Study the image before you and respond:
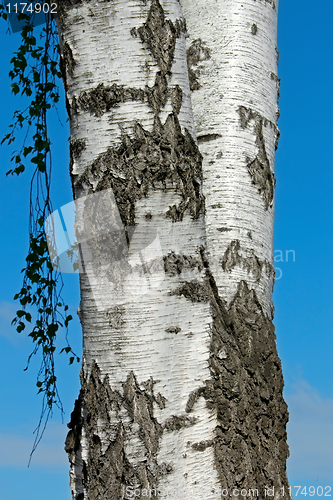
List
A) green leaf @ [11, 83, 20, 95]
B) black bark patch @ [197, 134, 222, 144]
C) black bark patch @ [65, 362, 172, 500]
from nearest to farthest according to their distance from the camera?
black bark patch @ [65, 362, 172, 500], black bark patch @ [197, 134, 222, 144], green leaf @ [11, 83, 20, 95]

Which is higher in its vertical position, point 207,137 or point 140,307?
point 207,137

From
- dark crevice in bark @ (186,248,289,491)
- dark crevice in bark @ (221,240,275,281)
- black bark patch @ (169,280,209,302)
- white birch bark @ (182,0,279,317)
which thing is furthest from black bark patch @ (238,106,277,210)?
black bark patch @ (169,280,209,302)

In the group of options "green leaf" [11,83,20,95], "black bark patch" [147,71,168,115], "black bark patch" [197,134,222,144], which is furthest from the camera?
"green leaf" [11,83,20,95]

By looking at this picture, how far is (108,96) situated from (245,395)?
1134 mm

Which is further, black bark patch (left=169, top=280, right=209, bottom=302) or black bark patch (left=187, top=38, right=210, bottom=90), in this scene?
black bark patch (left=187, top=38, right=210, bottom=90)

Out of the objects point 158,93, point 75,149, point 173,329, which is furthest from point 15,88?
point 173,329

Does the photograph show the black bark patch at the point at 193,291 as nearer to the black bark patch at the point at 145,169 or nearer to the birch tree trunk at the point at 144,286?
the birch tree trunk at the point at 144,286

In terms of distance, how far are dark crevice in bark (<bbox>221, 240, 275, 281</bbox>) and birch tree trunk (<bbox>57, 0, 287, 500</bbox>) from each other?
0.84 feet

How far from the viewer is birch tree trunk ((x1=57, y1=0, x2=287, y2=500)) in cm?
143

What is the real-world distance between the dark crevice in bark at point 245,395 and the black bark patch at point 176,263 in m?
0.07

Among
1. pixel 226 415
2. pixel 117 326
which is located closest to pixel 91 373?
pixel 117 326

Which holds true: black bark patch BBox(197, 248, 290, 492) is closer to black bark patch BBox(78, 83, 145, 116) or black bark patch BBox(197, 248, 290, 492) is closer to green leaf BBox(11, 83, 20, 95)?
black bark patch BBox(78, 83, 145, 116)

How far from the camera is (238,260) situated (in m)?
1.90

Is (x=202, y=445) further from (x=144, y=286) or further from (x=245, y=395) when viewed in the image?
(x=144, y=286)
